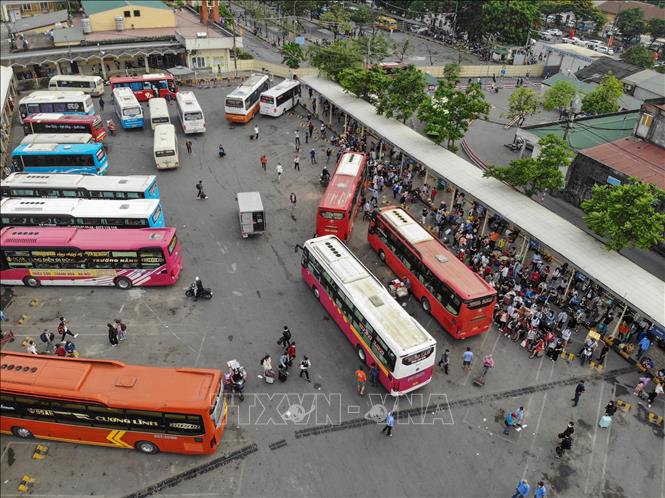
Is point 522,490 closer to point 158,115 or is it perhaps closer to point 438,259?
point 438,259

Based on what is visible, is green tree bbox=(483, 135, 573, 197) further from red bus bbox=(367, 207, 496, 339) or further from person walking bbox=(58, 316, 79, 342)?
person walking bbox=(58, 316, 79, 342)

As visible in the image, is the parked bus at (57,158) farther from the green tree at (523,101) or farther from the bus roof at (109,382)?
the green tree at (523,101)

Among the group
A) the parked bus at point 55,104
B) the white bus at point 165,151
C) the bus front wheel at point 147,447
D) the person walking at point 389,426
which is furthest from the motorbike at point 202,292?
the parked bus at point 55,104

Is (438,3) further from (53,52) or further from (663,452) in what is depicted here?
(663,452)

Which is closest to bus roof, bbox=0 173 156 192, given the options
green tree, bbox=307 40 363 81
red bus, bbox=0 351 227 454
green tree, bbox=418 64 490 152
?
red bus, bbox=0 351 227 454

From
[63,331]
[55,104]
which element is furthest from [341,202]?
[55,104]

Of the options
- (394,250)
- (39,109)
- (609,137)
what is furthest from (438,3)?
(394,250)

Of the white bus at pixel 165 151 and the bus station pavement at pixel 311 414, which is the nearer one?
the bus station pavement at pixel 311 414
